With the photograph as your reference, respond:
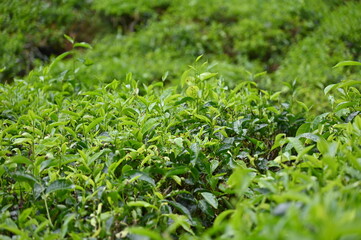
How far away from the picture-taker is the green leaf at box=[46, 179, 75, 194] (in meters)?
1.41

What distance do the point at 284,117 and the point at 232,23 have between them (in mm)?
4214

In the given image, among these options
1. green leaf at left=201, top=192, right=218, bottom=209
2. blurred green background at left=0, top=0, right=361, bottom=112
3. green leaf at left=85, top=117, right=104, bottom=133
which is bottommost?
blurred green background at left=0, top=0, right=361, bottom=112

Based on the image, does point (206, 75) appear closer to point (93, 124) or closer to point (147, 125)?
point (147, 125)

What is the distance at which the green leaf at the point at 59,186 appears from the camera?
141 centimetres

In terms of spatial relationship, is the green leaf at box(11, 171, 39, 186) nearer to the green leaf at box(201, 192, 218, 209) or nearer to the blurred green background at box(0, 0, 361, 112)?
the green leaf at box(201, 192, 218, 209)

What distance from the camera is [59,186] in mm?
1427

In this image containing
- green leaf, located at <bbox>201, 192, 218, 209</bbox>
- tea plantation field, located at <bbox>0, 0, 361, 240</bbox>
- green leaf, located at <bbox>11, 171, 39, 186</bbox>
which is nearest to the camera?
tea plantation field, located at <bbox>0, 0, 361, 240</bbox>

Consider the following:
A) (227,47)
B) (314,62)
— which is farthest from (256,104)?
(227,47)

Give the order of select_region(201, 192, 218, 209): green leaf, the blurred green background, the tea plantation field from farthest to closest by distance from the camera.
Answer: the blurred green background, select_region(201, 192, 218, 209): green leaf, the tea plantation field

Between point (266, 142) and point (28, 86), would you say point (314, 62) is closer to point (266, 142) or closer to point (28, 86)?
point (266, 142)

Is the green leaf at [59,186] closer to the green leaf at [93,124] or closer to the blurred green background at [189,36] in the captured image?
the green leaf at [93,124]

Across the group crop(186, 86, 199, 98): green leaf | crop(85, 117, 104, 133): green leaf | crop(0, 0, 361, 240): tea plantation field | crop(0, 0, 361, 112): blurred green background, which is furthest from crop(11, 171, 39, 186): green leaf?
crop(0, 0, 361, 112): blurred green background

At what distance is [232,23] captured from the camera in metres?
6.06

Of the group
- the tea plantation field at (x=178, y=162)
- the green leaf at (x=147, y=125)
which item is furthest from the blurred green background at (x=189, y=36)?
A: the green leaf at (x=147, y=125)
